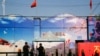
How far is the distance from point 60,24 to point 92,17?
1.13m

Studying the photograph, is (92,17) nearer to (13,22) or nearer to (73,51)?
(73,51)

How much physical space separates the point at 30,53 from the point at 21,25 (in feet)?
3.36

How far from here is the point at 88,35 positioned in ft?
37.4

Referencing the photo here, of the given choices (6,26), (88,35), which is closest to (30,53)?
(6,26)

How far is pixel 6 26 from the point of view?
11422 millimetres

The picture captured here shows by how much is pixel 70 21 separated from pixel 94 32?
0.94 m

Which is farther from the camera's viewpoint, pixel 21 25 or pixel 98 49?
pixel 21 25

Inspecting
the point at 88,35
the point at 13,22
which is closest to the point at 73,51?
the point at 88,35

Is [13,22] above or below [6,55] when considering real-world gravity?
above

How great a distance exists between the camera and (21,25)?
37.7 ft

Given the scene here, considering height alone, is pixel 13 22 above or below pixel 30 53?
above

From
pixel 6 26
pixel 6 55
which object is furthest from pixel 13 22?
pixel 6 55

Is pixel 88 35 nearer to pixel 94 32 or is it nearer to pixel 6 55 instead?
pixel 94 32

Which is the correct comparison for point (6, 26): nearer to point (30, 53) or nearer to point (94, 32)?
point (30, 53)
